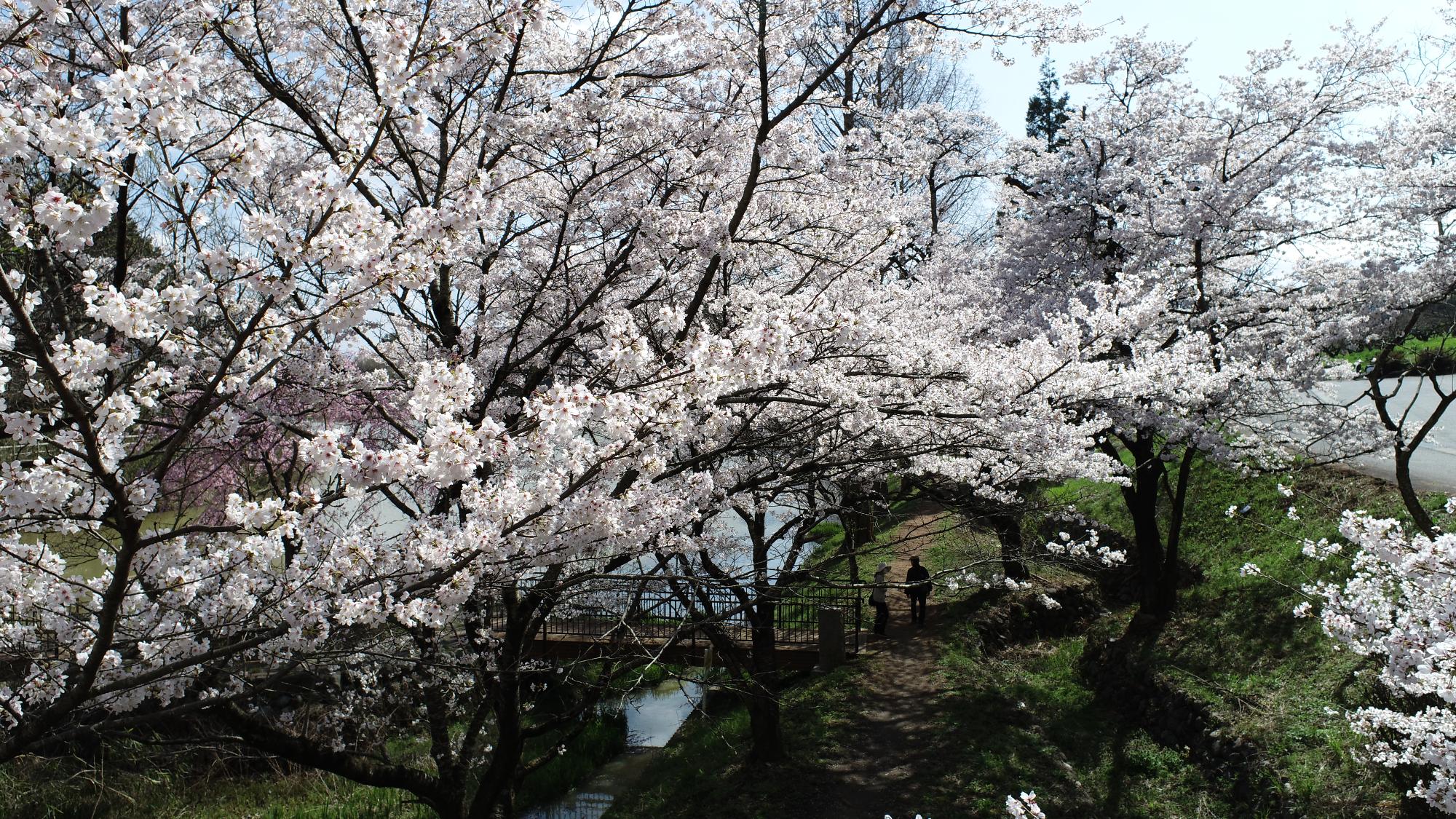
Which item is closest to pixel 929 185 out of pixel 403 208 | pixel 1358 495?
pixel 1358 495

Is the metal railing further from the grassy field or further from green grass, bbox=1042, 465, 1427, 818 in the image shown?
green grass, bbox=1042, 465, 1427, 818

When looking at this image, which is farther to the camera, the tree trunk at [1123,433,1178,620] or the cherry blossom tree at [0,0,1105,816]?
the tree trunk at [1123,433,1178,620]

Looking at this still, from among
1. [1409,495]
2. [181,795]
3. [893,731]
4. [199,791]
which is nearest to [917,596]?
[893,731]

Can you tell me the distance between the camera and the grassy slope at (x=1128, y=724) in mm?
8445

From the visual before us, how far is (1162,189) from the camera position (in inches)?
455

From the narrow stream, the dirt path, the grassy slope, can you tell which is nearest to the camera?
the grassy slope

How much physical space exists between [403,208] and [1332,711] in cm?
957

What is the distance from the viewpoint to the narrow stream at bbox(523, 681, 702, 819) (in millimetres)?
10320

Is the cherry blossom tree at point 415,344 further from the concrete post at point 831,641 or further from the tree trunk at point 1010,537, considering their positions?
the concrete post at point 831,641

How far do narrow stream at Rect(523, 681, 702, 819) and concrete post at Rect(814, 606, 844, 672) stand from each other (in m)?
1.87

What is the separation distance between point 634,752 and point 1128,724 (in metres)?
6.41

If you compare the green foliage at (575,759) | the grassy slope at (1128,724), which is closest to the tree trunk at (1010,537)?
the grassy slope at (1128,724)

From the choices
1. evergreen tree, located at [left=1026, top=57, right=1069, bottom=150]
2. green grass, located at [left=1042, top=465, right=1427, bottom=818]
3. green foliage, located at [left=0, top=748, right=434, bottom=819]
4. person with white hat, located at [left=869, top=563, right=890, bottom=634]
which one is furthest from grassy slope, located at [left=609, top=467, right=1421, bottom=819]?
evergreen tree, located at [left=1026, top=57, right=1069, bottom=150]

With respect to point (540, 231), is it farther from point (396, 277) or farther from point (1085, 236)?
point (1085, 236)
